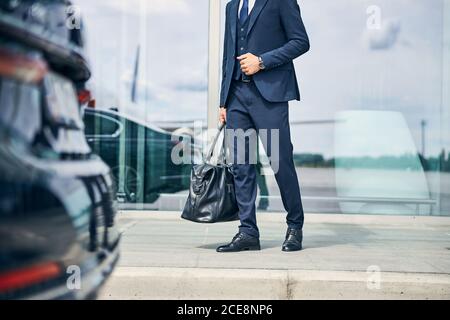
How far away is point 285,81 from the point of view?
3846 millimetres

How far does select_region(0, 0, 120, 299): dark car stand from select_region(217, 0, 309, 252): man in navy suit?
2701 mm

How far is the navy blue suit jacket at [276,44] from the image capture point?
12.4 feet

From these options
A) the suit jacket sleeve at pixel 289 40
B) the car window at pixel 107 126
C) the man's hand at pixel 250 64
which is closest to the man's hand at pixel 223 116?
the man's hand at pixel 250 64

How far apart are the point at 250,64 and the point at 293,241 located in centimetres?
115

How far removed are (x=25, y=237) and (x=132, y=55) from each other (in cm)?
572

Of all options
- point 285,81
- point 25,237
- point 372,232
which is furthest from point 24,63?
point 372,232

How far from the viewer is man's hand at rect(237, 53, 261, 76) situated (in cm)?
374

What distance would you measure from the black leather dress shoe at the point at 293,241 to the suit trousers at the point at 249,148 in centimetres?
12

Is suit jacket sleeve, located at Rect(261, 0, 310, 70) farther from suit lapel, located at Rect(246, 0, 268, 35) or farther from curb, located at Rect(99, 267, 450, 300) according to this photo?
curb, located at Rect(99, 267, 450, 300)

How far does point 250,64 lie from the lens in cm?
374

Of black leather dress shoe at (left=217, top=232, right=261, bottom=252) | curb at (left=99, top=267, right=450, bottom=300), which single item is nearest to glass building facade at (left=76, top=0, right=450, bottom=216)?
black leather dress shoe at (left=217, top=232, right=261, bottom=252)

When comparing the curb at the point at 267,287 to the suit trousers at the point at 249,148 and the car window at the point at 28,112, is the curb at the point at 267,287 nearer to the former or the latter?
the suit trousers at the point at 249,148

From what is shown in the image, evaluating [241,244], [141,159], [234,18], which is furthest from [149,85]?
[241,244]

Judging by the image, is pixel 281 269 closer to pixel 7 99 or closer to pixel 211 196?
pixel 211 196
